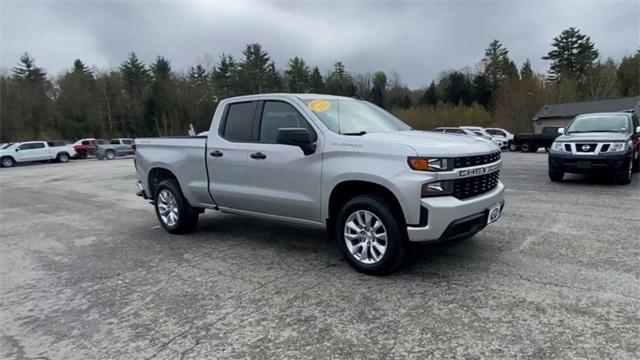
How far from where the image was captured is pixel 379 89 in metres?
71.4

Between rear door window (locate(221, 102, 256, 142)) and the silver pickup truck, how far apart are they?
0.01 m

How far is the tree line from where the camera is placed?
46.3m

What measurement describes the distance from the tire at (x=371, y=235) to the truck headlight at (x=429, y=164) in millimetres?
505

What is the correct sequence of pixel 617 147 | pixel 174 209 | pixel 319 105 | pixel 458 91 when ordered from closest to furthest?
pixel 319 105, pixel 174 209, pixel 617 147, pixel 458 91

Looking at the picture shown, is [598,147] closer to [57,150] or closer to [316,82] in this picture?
[57,150]

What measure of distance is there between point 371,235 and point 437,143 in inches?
44.1

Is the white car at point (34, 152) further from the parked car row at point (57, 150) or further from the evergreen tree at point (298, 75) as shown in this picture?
the evergreen tree at point (298, 75)

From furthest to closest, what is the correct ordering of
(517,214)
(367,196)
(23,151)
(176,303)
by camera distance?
(23,151)
(517,214)
(367,196)
(176,303)

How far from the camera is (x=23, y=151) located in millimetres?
29812

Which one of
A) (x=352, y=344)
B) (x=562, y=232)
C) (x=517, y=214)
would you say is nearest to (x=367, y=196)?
(x=352, y=344)

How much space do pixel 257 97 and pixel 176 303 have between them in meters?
2.70

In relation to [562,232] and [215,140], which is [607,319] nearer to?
[562,232]

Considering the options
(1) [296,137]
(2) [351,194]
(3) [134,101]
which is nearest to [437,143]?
(2) [351,194]

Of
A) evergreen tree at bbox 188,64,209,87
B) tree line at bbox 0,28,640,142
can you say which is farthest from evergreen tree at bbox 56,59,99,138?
evergreen tree at bbox 188,64,209,87
